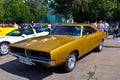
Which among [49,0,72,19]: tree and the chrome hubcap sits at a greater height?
[49,0,72,19]: tree

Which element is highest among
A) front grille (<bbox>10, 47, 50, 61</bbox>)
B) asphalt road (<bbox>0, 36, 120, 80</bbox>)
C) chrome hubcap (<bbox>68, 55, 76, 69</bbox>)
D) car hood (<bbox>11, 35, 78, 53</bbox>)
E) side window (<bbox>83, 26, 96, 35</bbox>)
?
side window (<bbox>83, 26, 96, 35</bbox>)

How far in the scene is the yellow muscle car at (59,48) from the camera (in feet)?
19.8

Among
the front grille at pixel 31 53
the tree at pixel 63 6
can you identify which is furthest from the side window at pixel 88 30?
the tree at pixel 63 6

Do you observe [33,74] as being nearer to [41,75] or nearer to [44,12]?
[41,75]

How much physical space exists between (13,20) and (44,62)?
40.0m

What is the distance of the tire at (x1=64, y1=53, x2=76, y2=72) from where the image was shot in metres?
6.49

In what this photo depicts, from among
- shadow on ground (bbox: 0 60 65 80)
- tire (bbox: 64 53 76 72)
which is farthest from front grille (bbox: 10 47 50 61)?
tire (bbox: 64 53 76 72)

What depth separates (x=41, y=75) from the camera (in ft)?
21.3

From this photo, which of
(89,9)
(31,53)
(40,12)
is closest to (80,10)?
(89,9)

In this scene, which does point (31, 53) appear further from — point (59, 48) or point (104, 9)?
point (104, 9)

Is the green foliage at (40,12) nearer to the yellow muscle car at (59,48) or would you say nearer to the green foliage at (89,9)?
the green foliage at (89,9)

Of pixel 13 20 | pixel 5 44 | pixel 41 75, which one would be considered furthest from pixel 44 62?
pixel 13 20

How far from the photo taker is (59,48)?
6.13 meters

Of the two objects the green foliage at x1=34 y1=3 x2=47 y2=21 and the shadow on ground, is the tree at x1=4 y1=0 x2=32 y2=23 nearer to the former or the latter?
the green foliage at x1=34 y1=3 x2=47 y2=21
